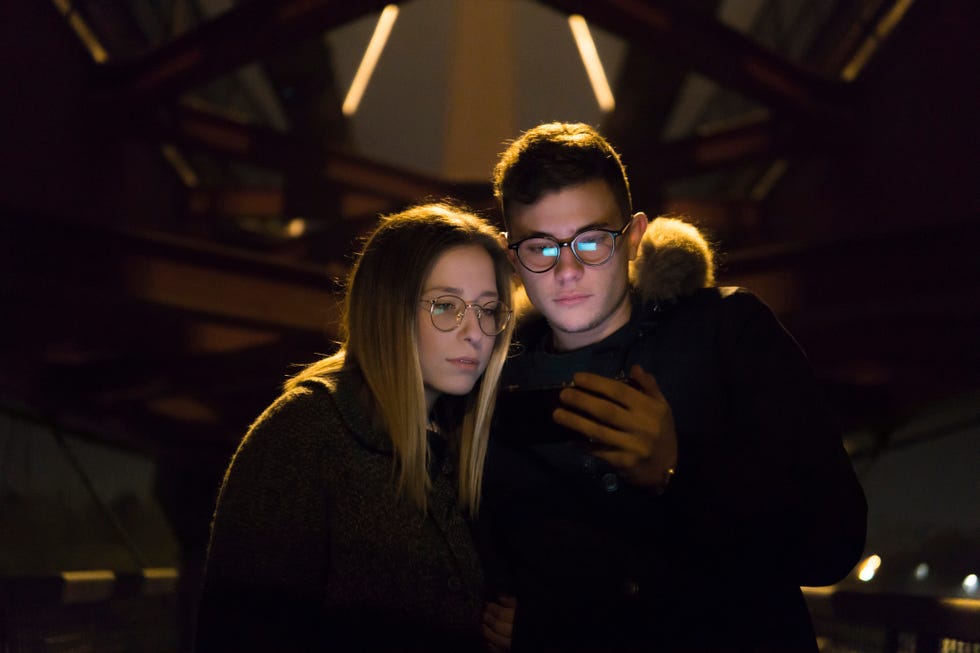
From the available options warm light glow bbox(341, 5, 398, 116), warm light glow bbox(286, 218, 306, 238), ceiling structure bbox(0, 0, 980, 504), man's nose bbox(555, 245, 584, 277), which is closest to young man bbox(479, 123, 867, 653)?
man's nose bbox(555, 245, 584, 277)

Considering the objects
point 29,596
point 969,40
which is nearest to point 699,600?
point 29,596

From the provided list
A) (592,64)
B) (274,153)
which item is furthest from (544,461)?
(592,64)

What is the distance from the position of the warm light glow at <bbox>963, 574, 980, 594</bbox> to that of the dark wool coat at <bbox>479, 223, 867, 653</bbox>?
3.51m

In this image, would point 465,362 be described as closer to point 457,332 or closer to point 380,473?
point 457,332

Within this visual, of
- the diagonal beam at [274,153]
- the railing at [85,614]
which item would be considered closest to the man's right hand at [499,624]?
the railing at [85,614]

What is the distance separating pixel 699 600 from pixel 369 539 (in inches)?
37.1

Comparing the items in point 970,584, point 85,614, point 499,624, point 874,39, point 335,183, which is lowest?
point 85,614

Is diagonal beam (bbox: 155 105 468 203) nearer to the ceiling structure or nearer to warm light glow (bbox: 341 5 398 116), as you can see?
the ceiling structure

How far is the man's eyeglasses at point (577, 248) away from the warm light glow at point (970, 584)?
3.96 meters

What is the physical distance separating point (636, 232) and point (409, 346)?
854mm

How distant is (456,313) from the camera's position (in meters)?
3.27

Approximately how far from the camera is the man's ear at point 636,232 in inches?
136

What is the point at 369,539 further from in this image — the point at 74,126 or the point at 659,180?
the point at 659,180

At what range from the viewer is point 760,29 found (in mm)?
15344
